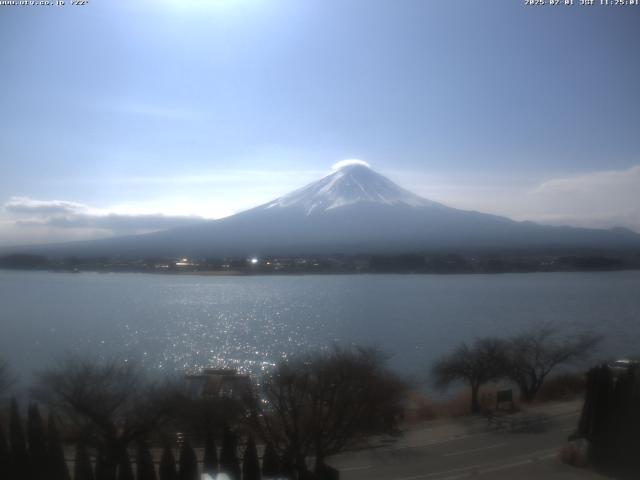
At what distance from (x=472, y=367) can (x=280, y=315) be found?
219 inches

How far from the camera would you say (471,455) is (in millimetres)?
4723

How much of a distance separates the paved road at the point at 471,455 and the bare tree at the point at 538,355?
1.57 m

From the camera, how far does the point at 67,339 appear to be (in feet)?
24.6

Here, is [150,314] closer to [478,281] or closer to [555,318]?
[555,318]

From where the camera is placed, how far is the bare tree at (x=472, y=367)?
721cm

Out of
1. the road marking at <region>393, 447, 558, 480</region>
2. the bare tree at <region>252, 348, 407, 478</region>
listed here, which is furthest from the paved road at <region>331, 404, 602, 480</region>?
the bare tree at <region>252, 348, 407, 478</region>

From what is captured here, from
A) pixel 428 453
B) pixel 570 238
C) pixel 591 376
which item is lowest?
pixel 428 453

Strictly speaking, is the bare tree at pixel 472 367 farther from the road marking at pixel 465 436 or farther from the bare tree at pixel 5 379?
the bare tree at pixel 5 379

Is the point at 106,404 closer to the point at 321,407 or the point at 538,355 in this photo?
the point at 321,407

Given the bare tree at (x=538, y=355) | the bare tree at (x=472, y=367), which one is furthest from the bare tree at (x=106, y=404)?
the bare tree at (x=538, y=355)

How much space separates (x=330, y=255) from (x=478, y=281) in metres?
7.01

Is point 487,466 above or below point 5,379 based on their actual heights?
below

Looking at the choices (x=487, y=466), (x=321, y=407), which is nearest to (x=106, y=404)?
(x=321, y=407)

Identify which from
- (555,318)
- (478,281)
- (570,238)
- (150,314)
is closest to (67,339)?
(150,314)
